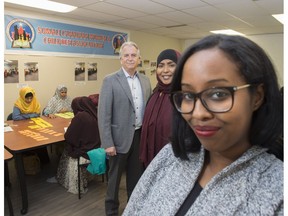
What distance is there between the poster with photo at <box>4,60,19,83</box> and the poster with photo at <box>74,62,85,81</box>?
3.98ft

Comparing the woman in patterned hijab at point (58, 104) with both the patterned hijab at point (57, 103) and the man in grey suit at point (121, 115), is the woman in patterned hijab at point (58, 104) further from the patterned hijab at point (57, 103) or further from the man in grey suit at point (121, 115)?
the man in grey suit at point (121, 115)

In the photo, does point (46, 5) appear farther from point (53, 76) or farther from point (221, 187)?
point (221, 187)

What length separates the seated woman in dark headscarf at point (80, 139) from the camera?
2703 millimetres

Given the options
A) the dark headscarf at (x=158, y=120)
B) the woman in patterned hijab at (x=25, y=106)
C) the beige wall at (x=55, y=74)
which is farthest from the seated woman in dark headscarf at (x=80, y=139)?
the beige wall at (x=55, y=74)

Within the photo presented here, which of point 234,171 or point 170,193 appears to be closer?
point 234,171

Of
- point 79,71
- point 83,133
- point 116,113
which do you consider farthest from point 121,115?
point 79,71

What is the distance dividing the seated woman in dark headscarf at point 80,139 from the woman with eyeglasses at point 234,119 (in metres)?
2.13

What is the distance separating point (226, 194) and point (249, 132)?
17 centimetres

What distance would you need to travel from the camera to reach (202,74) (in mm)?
611

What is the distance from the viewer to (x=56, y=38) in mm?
4707

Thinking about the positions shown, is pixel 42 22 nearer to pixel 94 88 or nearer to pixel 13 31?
pixel 13 31

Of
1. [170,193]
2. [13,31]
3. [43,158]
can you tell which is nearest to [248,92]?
[170,193]

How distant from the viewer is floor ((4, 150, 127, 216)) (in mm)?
2508

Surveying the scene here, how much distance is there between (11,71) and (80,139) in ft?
7.51
